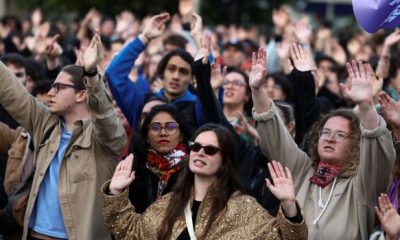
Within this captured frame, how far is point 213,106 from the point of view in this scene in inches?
284

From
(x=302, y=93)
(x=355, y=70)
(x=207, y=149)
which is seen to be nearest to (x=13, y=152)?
(x=207, y=149)

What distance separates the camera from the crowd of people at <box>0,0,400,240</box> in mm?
5867

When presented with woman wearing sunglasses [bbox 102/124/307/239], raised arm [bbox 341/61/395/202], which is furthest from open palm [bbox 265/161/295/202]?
raised arm [bbox 341/61/395/202]

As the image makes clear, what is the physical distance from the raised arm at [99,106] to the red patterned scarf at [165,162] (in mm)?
269

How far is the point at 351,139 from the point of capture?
6.39 metres

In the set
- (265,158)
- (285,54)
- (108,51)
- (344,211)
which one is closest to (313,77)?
(265,158)

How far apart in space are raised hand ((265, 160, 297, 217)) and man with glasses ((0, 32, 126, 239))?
1.29 metres

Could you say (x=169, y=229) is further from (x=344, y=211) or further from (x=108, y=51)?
Answer: (x=108, y=51)

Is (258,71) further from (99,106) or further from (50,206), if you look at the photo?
(50,206)

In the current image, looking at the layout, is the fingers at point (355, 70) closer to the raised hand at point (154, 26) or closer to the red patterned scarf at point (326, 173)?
the red patterned scarf at point (326, 173)

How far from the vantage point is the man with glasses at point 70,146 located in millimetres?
6516

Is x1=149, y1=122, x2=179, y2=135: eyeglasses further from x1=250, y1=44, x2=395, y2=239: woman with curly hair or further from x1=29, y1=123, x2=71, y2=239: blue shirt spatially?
x1=250, y1=44, x2=395, y2=239: woman with curly hair

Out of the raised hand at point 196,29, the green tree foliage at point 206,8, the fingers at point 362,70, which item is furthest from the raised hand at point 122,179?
the green tree foliage at point 206,8

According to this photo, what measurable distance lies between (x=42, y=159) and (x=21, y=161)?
63 cm
